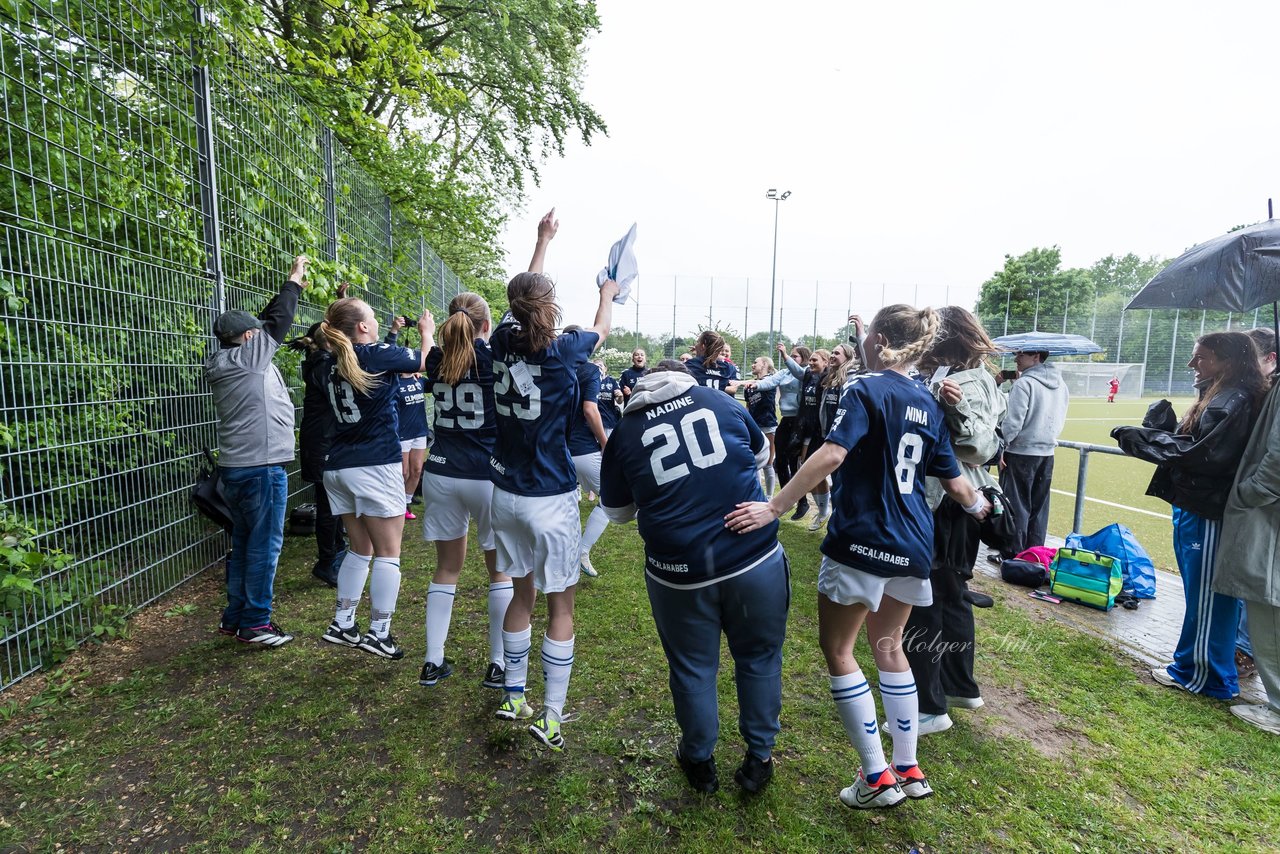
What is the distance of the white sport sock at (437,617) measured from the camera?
3.40 metres

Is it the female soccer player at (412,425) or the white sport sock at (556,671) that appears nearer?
the white sport sock at (556,671)

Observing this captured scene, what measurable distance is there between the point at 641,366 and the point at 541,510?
7.67 metres

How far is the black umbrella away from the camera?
335 cm

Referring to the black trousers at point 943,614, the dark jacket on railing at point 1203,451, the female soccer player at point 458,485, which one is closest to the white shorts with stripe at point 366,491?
the female soccer player at point 458,485

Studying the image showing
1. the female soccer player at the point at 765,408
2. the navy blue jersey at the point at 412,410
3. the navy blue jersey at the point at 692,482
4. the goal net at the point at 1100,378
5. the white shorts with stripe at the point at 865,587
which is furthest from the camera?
the goal net at the point at 1100,378

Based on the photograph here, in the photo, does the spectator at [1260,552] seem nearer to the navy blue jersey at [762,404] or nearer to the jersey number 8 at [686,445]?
the jersey number 8 at [686,445]

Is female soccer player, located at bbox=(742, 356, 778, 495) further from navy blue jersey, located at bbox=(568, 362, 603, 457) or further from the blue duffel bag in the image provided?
the blue duffel bag

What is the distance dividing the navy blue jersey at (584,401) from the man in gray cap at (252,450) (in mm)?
1853

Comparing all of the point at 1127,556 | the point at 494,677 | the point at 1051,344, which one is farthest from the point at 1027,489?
the point at 494,677

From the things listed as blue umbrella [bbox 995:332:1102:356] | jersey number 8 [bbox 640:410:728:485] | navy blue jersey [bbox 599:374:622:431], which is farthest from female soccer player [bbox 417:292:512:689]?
blue umbrella [bbox 995:332:1102:356]

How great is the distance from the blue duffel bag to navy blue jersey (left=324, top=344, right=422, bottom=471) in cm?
565

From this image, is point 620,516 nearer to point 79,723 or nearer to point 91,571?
point 79,723

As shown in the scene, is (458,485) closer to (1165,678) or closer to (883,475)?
(883,475)

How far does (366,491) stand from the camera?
3.58 m
